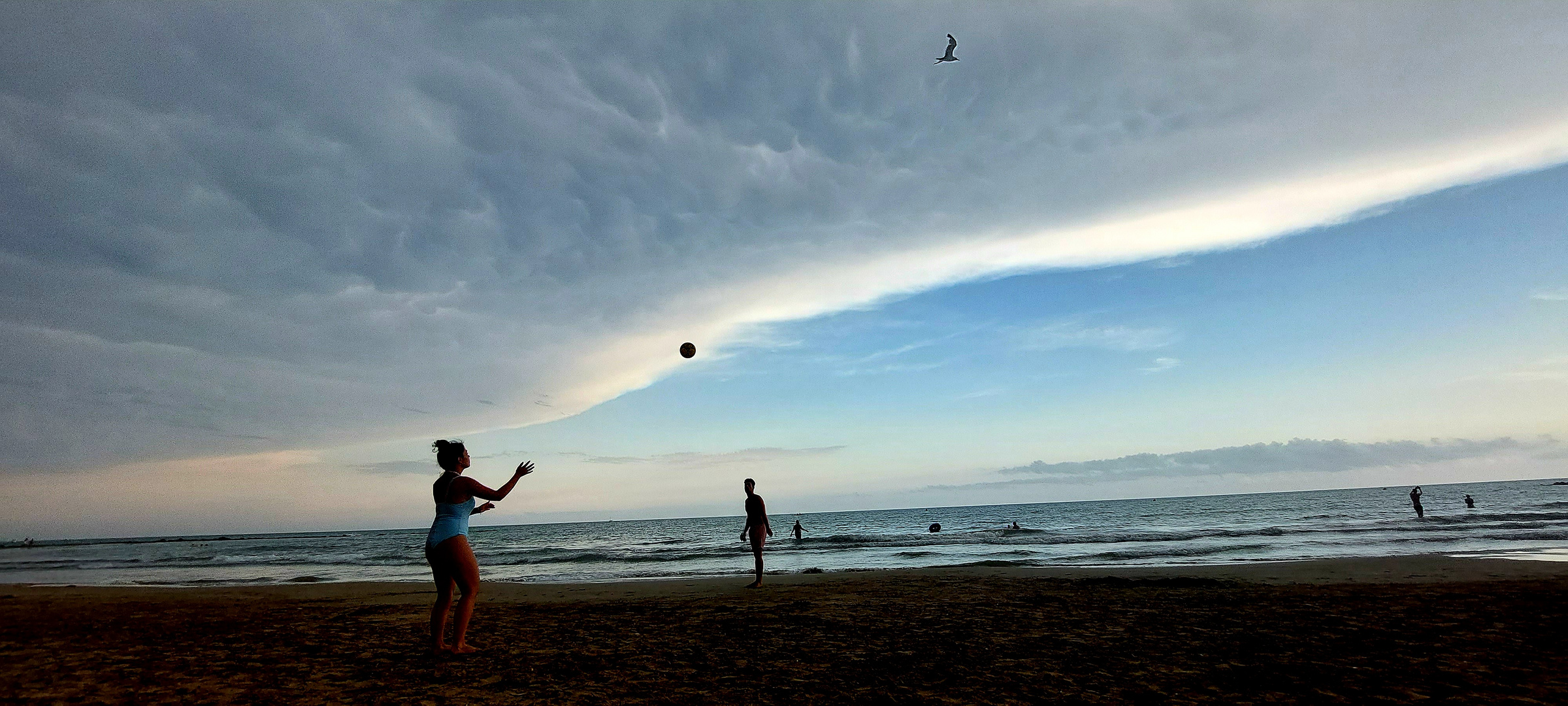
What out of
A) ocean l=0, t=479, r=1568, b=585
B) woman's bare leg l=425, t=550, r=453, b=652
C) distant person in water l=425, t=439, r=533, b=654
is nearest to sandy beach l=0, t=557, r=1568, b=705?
woman's bare leg l=425, t=550, r=453, b=652

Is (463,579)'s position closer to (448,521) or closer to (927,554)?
(448,521)

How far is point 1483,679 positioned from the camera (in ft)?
18.0

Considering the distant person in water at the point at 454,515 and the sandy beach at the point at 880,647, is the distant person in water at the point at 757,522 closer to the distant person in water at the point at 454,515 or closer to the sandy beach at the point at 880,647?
the sandy beach at the point at 880,647

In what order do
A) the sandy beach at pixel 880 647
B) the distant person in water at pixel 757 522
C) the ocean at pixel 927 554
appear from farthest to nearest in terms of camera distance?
the ocean at pixel 927 554 < the distant person in water at pixel 757 522 < the sandy beach at pixel 880 647

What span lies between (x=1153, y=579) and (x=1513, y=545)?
19057 mm

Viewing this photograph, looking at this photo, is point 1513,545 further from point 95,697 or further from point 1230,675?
point 95,697

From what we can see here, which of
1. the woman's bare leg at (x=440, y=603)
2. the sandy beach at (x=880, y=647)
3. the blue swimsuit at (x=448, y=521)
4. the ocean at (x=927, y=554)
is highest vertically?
the blue swimsuit at (x=448, y=521)

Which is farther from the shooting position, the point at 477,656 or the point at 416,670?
the point at 477,656

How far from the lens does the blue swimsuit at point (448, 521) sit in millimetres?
Result: 6547

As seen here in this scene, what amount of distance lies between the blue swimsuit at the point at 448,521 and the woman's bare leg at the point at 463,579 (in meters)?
0.06

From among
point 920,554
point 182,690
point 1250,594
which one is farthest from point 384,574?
point 1250,594

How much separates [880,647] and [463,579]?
422 cm

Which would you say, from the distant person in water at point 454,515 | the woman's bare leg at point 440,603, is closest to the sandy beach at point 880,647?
the woman's bare leg at point 440,603

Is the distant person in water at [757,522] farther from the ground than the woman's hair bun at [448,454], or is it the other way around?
the woman's hair bun at [448,454]
